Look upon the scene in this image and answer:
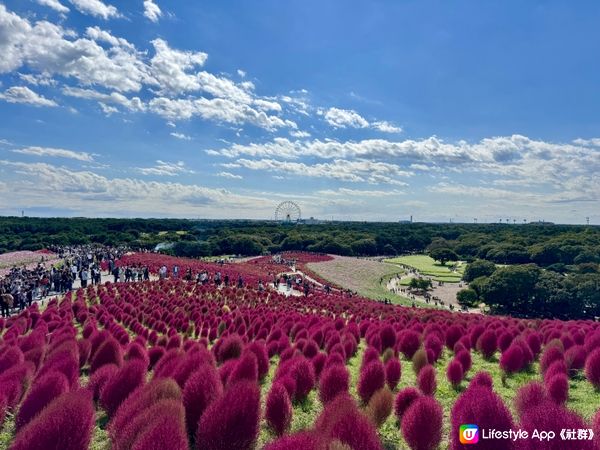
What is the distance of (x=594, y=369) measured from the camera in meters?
Answer: 8.20

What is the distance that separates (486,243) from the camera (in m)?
103

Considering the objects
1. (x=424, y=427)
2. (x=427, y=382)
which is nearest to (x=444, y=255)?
(x=427, y=382)

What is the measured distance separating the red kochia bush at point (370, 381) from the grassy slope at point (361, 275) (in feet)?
119

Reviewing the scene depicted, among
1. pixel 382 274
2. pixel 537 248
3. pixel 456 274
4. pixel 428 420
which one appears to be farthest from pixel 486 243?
pixel 428 420

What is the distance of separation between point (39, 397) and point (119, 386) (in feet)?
3.35

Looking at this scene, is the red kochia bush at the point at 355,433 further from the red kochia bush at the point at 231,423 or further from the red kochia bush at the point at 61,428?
the red kochia bush at the point at 61,428

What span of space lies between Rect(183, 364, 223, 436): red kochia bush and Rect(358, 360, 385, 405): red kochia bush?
8.67 ft

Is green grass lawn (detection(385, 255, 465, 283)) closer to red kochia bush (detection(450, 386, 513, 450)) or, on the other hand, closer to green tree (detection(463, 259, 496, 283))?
green tree (detection(463, 259, 496, 283))

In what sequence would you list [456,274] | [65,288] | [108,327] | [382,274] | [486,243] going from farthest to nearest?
[486,243] → [456,274] → [382,274] → [65,288] → [108,327]

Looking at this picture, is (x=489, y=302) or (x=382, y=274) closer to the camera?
(x=489, y=302)

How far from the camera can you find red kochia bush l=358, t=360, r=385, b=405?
6.89 meters

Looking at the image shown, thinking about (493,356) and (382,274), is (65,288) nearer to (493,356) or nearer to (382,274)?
(493,356)

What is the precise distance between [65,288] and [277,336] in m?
19.1

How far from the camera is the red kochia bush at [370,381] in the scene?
22.6ft
